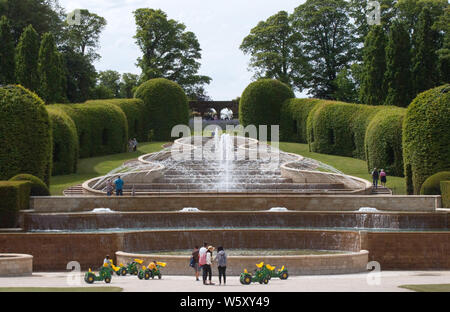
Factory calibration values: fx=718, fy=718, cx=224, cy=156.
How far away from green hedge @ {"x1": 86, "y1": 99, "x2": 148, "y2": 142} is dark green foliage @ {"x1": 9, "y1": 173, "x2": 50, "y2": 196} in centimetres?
2578

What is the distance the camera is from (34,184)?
28547 mm

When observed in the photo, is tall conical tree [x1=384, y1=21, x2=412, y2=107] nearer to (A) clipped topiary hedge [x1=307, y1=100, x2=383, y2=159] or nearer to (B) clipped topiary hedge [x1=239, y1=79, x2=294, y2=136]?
(A) clipped topiary hedge [x1=307, y1=100, x2=383, y2=159]

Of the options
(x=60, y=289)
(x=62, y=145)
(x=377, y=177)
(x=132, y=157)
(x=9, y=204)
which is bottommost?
(x=60, y=289)

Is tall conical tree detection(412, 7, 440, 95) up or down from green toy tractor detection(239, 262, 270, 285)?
up

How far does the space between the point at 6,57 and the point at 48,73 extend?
153 inches

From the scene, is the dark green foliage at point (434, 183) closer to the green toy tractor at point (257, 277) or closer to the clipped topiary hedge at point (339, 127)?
the green toy tractor at point (257, 277)

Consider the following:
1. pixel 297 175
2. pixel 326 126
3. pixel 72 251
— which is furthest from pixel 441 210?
pixel 326 126

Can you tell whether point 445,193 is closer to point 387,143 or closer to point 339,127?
point 387,143

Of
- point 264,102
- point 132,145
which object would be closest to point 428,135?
point 132,145

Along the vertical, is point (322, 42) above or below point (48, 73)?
above

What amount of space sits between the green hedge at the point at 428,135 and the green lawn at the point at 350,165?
2.64m

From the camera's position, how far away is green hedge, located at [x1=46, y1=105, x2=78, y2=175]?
3934 cm

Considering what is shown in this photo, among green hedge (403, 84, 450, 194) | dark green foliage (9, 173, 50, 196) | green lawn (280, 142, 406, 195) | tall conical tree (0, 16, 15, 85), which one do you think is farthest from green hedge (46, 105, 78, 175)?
green hedge (403, 84, 450, 194)
